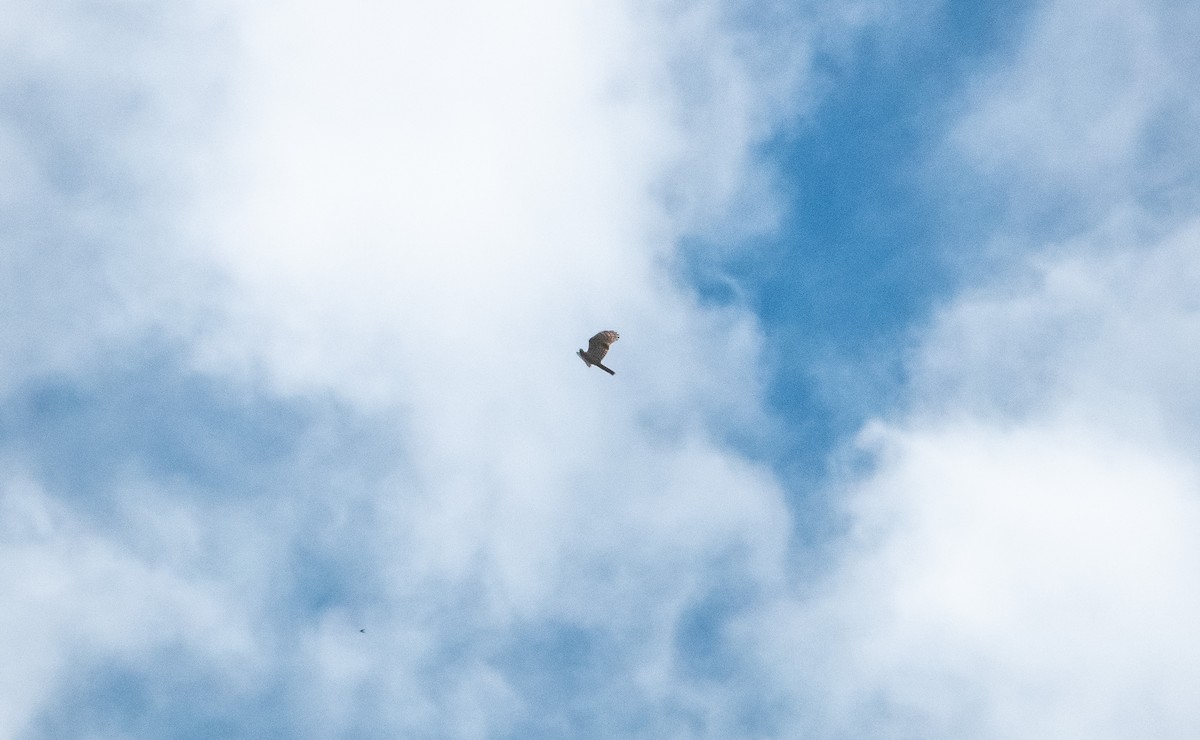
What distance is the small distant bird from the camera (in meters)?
92.8

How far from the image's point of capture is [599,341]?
92.9 m

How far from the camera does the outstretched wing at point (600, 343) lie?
304 ft

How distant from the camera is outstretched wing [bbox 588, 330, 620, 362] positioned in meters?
92.8

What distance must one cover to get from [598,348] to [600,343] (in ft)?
2.31

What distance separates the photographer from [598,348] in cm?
9362

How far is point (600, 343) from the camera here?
305 ft

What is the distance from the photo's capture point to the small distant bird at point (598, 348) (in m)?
92.8
